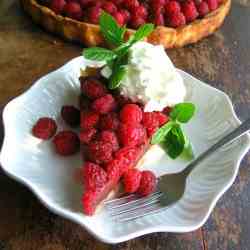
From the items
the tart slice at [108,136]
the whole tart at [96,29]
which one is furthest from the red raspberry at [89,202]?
the whole tart at [96,29]

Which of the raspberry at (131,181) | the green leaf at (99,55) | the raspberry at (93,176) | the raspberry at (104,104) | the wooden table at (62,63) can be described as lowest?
the wooden table at (62,63)

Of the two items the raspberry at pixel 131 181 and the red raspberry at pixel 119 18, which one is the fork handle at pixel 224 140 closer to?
the raspberry at pixel 131 181

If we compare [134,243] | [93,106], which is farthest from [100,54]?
[134,243]

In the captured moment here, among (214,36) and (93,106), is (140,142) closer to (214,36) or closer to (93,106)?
(93,106)

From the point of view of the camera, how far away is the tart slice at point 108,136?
1221 millimetres

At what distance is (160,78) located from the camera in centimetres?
139

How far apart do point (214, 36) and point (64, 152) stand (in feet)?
3.14

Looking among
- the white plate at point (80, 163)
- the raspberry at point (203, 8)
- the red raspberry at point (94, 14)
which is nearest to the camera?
the white plate at point (80, 163)

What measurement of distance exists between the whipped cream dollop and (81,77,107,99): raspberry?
0.11 feet

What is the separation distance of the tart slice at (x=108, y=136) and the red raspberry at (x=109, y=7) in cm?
50

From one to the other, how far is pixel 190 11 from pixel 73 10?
0.44 m

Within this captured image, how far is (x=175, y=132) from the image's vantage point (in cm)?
A: 137

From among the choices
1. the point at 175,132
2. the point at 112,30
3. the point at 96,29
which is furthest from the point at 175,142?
the point at 96,29

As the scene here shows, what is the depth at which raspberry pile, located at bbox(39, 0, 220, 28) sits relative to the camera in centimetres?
183
